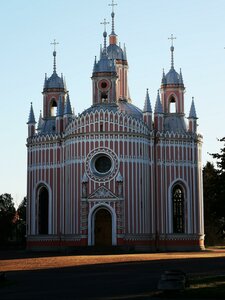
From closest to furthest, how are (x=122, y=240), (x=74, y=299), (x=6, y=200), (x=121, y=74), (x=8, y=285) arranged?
(x=74, y=299) → (x=8, y=285) → (x=122, y=240) → (x=121, y=74) → (x=6, y=200)

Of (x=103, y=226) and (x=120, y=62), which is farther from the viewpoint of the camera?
(x=120, y=62)

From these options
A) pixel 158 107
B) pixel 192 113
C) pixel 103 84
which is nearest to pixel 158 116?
pixel 158 107

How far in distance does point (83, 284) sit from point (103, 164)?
49.1m

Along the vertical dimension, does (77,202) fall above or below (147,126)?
below

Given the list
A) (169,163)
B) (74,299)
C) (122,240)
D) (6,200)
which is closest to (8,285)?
(74,299)

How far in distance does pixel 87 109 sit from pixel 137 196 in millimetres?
12184

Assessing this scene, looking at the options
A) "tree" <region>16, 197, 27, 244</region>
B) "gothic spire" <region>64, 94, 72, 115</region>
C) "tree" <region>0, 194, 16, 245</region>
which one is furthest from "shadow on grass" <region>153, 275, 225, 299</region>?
"tree" <region>16, 197, 27, 244</region>

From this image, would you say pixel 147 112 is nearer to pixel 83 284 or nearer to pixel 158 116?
pixel 158 116

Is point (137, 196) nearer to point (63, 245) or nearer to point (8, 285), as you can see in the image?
point (63, 245)

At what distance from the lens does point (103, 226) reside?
7862cm

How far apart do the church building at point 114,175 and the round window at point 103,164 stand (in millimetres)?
113

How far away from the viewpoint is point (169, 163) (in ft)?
266

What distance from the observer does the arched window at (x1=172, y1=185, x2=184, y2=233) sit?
267ft

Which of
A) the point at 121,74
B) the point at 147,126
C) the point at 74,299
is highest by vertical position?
the point at 121,74
